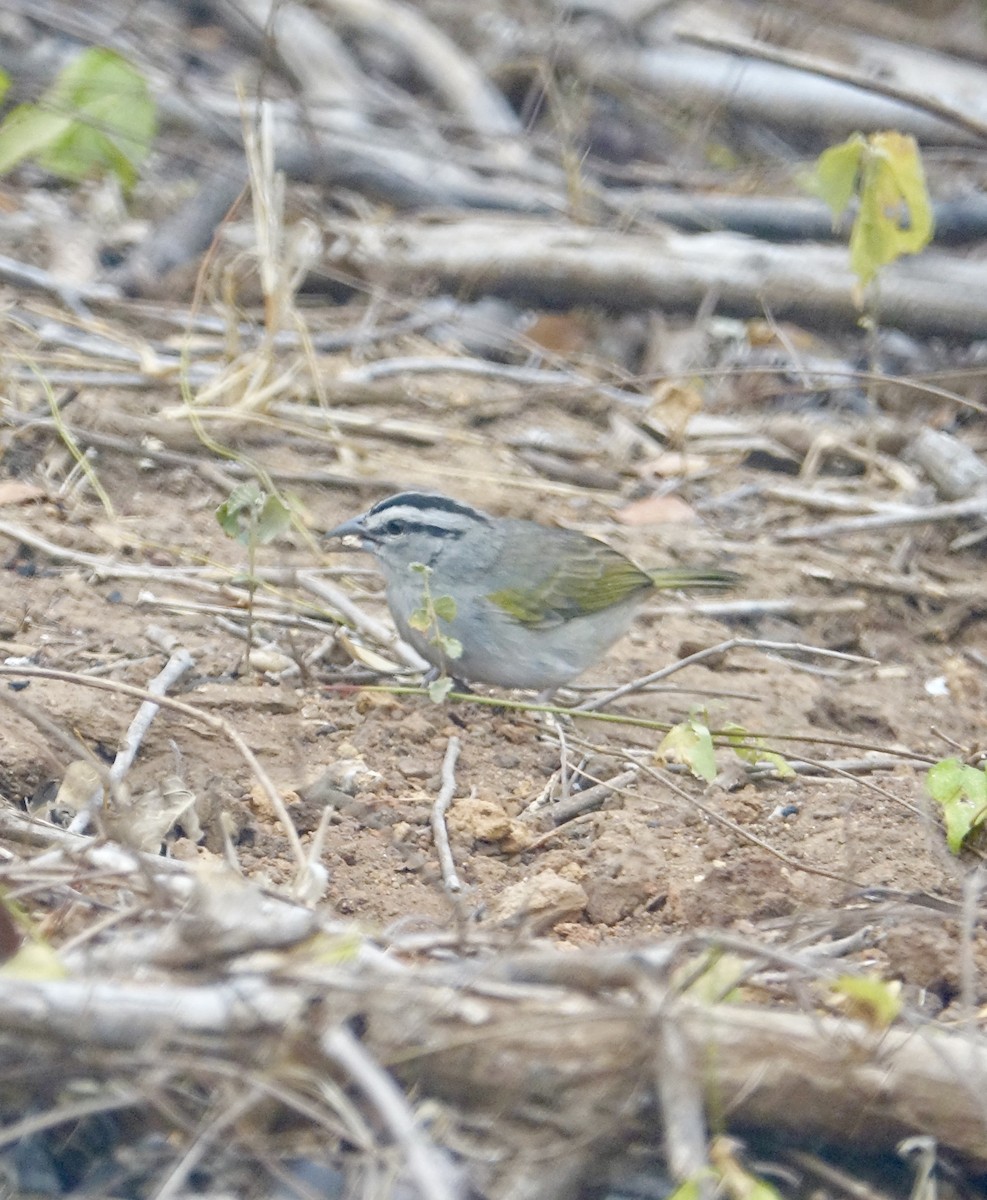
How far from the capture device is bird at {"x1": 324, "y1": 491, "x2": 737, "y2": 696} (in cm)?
574

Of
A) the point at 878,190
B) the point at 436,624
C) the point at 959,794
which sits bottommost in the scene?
the point at 436,624

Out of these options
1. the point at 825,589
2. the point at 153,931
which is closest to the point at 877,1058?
the point at 153,931

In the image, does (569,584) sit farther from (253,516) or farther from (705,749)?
(705,749)

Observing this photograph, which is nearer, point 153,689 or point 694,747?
point 694,747

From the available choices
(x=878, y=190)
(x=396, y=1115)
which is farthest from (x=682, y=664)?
(x=396, y=1115)

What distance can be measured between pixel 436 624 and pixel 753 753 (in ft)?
3.57

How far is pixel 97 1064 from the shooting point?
2.58m

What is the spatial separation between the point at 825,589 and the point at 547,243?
2.73 meters

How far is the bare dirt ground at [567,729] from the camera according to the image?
13.8 feet

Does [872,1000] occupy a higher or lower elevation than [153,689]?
higher

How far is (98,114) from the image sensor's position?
803 centimetres

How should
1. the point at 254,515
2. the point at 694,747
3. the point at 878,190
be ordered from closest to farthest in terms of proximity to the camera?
the point at 694,747
the point at 254,515
the point at 878,190

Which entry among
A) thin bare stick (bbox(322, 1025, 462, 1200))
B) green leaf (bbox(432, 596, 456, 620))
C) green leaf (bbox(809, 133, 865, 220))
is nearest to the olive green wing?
green leaf (bbox(432, 596, 456, 620))

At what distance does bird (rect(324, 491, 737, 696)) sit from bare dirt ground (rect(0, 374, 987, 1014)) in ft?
0.70
